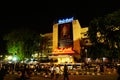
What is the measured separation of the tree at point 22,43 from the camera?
65.4 meters

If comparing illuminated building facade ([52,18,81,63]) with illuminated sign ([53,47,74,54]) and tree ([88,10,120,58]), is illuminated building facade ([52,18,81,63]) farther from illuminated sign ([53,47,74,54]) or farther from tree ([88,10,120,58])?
tree ([88,10,120,58])

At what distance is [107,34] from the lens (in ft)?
149

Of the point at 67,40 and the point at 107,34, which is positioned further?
the point at 67,40

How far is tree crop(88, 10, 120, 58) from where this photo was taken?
4412 cm

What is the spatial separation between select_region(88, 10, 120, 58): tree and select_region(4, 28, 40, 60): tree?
78.7ft

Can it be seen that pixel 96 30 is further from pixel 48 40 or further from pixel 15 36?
pixel 48 40

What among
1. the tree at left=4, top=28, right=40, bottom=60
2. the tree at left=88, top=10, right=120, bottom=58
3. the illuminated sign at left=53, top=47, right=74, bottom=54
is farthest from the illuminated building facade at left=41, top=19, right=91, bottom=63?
the tree at left=88, top=10, right=120, bottom=58

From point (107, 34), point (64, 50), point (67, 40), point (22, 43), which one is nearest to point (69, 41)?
point (67, 40)

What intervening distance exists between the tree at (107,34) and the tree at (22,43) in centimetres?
2399

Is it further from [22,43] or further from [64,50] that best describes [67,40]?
[22,43]

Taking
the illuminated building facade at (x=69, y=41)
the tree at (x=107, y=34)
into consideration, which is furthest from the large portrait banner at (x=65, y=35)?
the tree at (x=107, y=34)

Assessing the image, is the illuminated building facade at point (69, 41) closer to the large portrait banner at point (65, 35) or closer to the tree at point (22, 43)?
the large portrait banner at point (65, 35)

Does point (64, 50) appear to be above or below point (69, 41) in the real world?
below

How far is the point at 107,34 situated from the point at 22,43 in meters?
28.8
